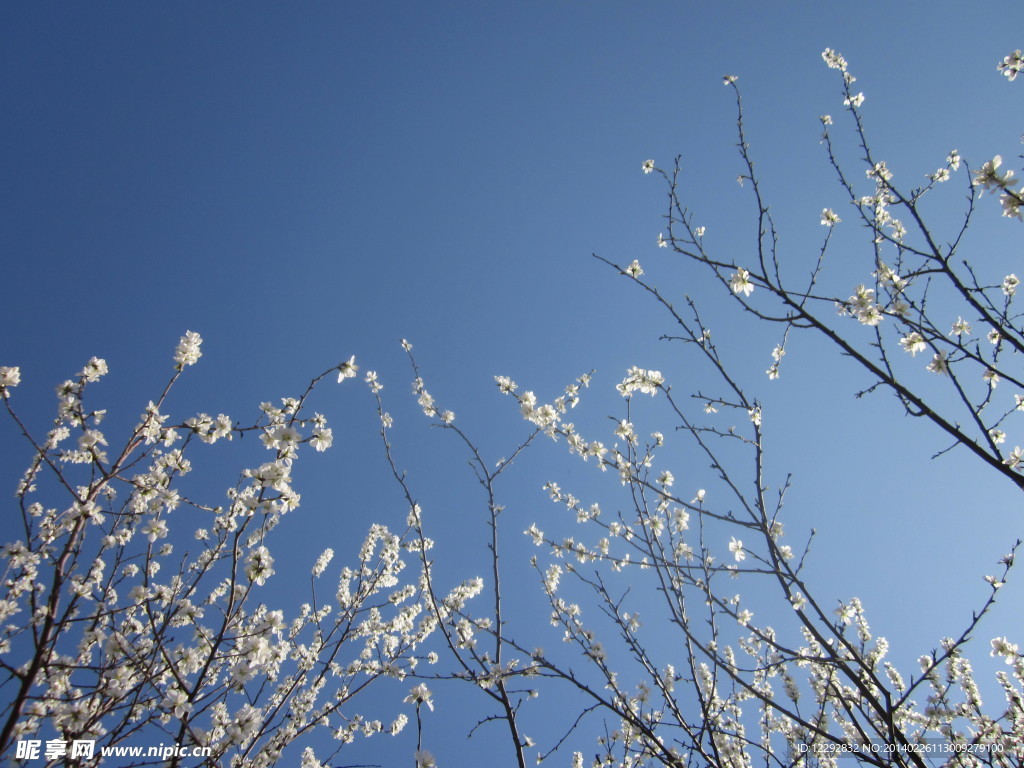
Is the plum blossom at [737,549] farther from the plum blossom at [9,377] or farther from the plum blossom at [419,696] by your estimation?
the plum blossom at [9,377]

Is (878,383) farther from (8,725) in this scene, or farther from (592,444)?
(8,725)

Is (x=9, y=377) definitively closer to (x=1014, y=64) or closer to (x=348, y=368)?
(x=348, y=368)

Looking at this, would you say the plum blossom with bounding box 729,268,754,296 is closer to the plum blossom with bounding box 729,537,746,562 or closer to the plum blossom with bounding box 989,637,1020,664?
Answer: the plum blossom with bounding box 729,537,746,562

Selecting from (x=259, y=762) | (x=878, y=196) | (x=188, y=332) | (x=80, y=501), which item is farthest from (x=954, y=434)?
(x=259, y=762)

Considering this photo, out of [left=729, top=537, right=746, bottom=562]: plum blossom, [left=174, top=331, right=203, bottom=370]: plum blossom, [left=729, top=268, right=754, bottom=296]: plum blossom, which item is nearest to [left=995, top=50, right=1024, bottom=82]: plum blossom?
[left=729, top=268, right=754, bottom=296]: plum blossom

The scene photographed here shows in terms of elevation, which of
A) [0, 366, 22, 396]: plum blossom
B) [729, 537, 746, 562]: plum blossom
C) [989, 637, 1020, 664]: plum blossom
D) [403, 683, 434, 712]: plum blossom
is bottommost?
[989, 637, 1020, 664]: plum blossom

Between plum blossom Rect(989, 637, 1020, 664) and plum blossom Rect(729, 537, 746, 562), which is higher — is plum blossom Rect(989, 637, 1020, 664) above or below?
below

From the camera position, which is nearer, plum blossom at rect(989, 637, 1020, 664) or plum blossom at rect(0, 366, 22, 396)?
plum blossom at rect(0, 366, 22, 396)

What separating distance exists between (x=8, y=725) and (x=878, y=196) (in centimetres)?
571

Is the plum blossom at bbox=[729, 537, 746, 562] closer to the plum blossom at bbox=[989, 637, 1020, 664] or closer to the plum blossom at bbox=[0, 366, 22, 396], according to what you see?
the plum blossom at bbox=[989, 637, 1020, 664]

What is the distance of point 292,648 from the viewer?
553 centimetres

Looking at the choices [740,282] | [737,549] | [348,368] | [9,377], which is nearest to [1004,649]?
[737,549]

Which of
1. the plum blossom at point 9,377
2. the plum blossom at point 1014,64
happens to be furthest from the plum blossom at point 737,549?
the plum blossom at point 9,377

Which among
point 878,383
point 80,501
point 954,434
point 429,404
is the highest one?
point 429,404
